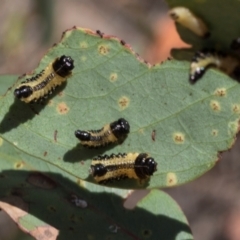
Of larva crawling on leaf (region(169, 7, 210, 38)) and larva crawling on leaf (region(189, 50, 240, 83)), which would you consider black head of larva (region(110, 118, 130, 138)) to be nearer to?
larva crawling on leaf (region(189, 50, 240, 83))

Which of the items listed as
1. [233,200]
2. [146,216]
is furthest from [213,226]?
[146,216]

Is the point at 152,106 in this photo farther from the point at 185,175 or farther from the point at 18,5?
the point at 18,5

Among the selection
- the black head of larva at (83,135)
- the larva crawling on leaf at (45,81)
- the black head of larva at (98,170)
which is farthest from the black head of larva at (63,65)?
the black head of larva at (98,170)

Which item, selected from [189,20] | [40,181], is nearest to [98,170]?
[40,181]

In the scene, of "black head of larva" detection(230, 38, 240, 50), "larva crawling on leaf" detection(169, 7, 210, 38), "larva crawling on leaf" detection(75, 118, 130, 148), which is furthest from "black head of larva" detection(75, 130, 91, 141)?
"black head of larva" detection(230, 38, 240, 50)

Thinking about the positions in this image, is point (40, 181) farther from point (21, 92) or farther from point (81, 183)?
point (21, 92)

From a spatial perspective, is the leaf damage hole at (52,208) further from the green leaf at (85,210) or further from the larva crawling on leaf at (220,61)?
the larva crawling on leaf at (220,61)
